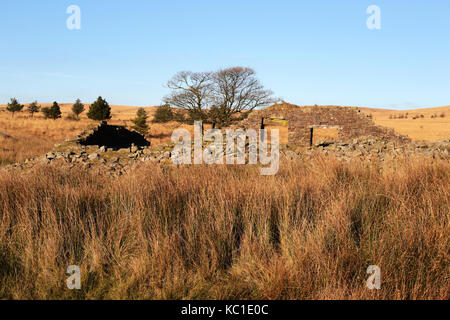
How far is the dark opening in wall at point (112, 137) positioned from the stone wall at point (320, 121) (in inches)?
281

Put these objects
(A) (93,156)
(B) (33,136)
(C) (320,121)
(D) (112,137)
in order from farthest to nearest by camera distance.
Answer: (B) (33,136)
(C) (320,121)
(D) (112,137)
(A) (93,156)

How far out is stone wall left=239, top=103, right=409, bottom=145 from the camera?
19438mm

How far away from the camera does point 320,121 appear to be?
2030 centimetres

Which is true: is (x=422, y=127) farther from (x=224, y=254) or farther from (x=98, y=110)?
(x=224, y=254)

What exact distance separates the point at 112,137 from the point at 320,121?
12804 mm

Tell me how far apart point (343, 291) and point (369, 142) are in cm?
1154

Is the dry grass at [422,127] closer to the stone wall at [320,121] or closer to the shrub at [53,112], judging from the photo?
the stone wall at [320,121]

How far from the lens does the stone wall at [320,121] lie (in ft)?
63.8

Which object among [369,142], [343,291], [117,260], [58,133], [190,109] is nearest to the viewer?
[343,291]

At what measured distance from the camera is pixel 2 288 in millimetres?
2730

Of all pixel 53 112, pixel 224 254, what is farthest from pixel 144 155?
pixel 53 112

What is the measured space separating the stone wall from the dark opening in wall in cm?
713
